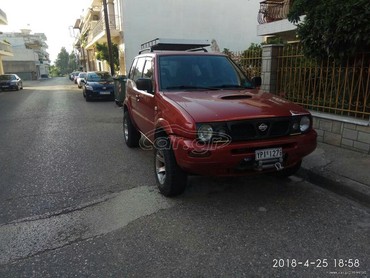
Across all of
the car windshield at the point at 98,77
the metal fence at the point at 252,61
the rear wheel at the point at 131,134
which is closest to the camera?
the rear wheel at the point at 131,134

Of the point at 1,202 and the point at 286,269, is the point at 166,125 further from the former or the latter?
the point at 1,202

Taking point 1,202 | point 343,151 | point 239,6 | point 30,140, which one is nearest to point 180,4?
point 239,6

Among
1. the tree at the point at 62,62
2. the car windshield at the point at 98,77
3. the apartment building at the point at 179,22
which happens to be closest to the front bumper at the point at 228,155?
the car windshield at the point at 98,77

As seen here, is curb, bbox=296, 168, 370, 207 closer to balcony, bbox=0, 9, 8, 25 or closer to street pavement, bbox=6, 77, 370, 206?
street pavement, bbox=6, 77, 370, 206

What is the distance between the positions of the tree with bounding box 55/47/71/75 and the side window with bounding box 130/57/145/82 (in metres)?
127

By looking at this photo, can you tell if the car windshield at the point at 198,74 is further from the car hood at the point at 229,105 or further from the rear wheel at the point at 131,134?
the rear wheel at the point at 131,134

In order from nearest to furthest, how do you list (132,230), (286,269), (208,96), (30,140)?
1. (286,269)
2. (132,230)
3. (208,96)
4. (30,140)

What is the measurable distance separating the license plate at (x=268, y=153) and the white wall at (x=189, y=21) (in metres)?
19.5

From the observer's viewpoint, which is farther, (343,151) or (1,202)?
(343,151)

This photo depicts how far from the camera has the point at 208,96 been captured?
3994 millimetres

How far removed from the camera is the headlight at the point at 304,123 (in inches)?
147

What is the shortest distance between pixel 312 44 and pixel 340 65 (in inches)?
25.0

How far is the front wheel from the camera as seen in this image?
370cm
